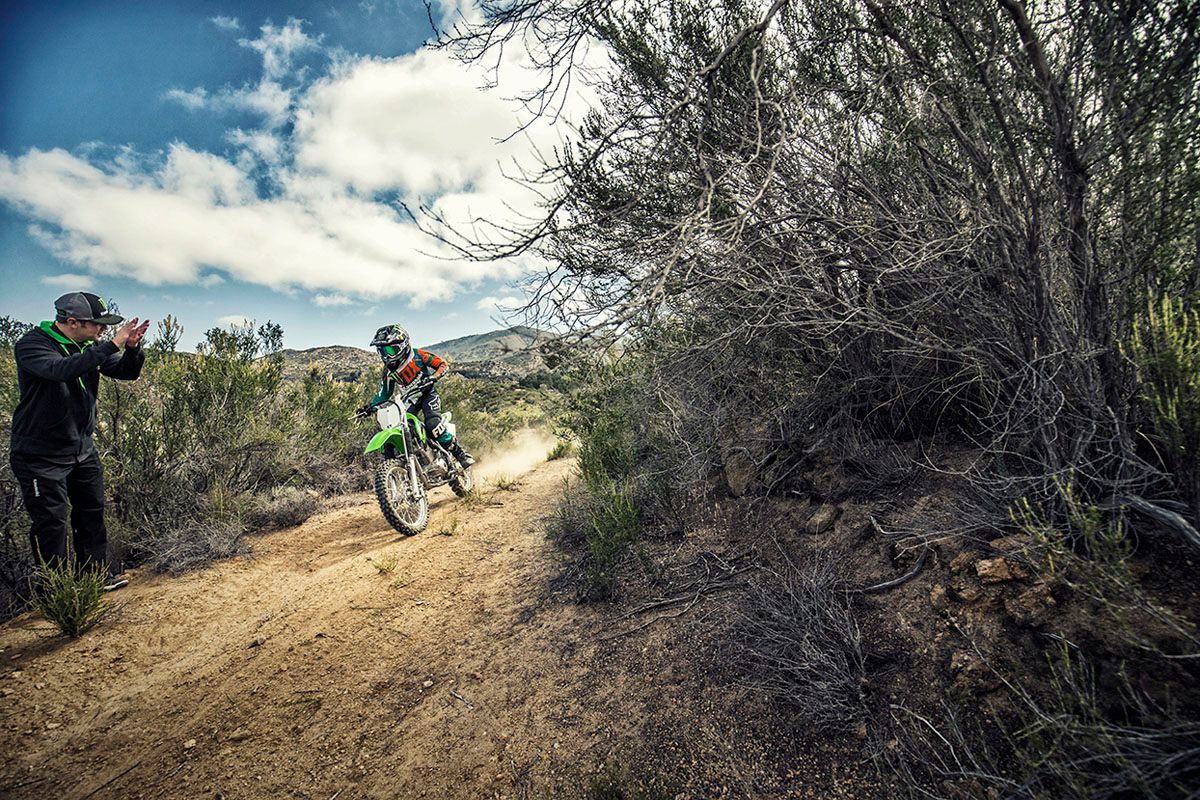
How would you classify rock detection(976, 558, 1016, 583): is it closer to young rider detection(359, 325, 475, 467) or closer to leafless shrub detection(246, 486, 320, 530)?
young rider detection(359, 325, 475, 467)

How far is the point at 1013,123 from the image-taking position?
195cm

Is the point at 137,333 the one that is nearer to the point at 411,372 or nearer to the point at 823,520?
the point at 411,372

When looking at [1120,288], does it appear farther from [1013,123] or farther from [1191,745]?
[1191,745]

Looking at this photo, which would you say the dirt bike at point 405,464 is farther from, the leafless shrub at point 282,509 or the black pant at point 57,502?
the black pant at point 57,502

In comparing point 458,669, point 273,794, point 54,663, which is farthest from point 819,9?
point 54,663

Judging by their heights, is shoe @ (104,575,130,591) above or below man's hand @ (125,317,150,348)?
below

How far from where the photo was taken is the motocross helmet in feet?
18.7

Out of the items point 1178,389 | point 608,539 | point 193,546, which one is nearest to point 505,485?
point 193,546

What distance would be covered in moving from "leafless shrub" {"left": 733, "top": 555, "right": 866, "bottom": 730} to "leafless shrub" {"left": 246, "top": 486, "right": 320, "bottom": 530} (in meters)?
5.65

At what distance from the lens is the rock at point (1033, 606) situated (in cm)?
162

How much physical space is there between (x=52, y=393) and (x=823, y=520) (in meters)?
5.72

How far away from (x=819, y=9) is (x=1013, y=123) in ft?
5.10

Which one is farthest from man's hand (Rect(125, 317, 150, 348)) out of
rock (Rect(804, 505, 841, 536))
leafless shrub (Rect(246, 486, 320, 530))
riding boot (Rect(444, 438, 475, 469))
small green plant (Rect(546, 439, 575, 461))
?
small green plant (Rect(546, 439, 575, 461))

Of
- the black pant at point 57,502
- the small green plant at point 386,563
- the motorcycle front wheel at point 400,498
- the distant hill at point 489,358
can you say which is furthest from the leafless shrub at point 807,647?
the black pant at point 57,502
